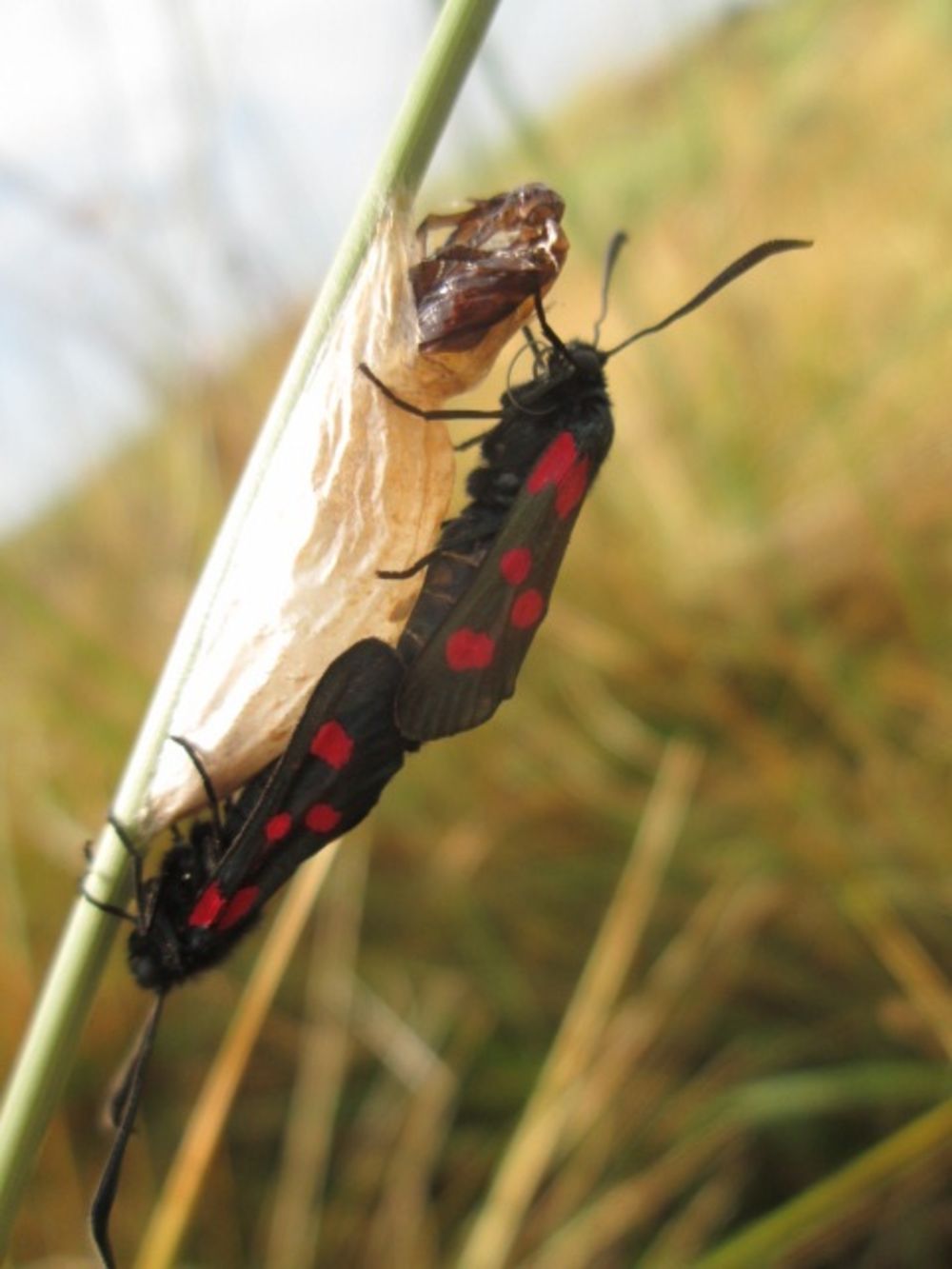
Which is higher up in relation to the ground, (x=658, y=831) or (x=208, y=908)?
(x=208, y=908)

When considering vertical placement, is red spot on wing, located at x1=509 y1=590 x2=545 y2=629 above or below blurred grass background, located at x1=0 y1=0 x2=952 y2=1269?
above

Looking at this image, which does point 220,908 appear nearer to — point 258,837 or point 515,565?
point 258,837

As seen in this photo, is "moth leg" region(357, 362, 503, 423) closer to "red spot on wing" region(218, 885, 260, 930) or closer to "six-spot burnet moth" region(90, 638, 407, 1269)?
"six-spot burnet moth" region(90, 638, 407, 1269)

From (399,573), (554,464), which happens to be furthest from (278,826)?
(554,464)

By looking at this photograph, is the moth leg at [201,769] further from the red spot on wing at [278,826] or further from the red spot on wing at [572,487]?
the red spot on wing at [572,487]

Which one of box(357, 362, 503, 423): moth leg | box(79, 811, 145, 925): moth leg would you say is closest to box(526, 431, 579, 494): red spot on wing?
box(357, 362, 503, 423): moth leg

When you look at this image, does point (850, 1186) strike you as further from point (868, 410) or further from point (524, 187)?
point (868, 410)
